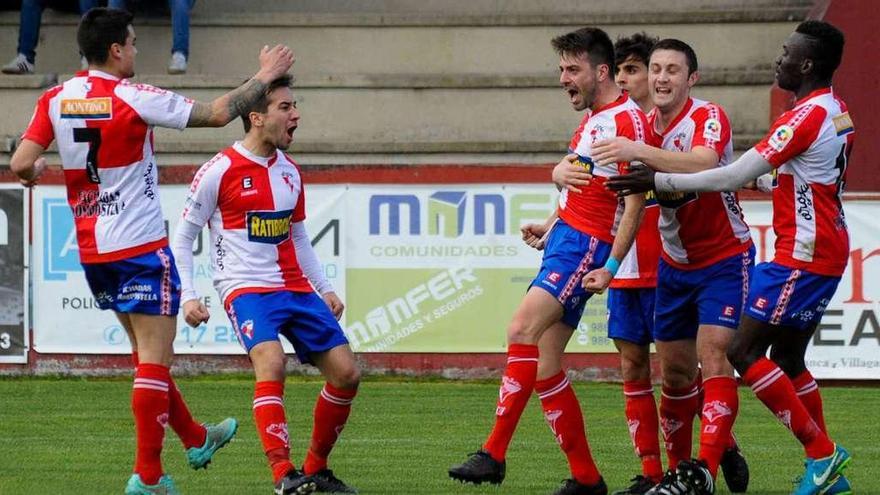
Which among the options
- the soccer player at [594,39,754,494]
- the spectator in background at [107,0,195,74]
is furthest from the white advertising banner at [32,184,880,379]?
the soccer player at [594,39,754,494]

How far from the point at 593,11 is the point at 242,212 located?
1046 centimetres

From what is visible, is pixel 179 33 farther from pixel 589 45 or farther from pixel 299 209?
pixel 589 45

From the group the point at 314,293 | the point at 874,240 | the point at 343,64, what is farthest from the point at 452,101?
the point at 314,293

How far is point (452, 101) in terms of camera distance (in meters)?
16.3

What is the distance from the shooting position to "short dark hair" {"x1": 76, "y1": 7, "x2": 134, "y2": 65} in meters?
7.28

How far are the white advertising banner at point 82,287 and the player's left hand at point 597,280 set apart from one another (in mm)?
6315

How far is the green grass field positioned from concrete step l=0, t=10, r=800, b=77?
446 centimetres

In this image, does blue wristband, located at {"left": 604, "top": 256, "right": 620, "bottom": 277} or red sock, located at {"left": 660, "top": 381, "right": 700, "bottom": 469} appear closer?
blue wristband, located at {"left": 604, "top": 256, "right": 620, "bottom": 277}

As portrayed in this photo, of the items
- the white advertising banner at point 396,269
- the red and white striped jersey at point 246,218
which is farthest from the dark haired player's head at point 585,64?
the white advertising banner at point 396,269

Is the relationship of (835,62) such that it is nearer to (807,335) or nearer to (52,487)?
(807,335)

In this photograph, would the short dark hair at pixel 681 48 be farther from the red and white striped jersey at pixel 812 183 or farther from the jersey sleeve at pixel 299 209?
the jersey sleeve at pixel 299 209

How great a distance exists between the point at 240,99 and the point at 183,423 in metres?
1.63

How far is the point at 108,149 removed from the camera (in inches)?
285

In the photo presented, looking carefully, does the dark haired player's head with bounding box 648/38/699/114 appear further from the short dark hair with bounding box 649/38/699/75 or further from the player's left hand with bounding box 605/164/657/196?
the player's left hand with bounding box 605/164/657/196
